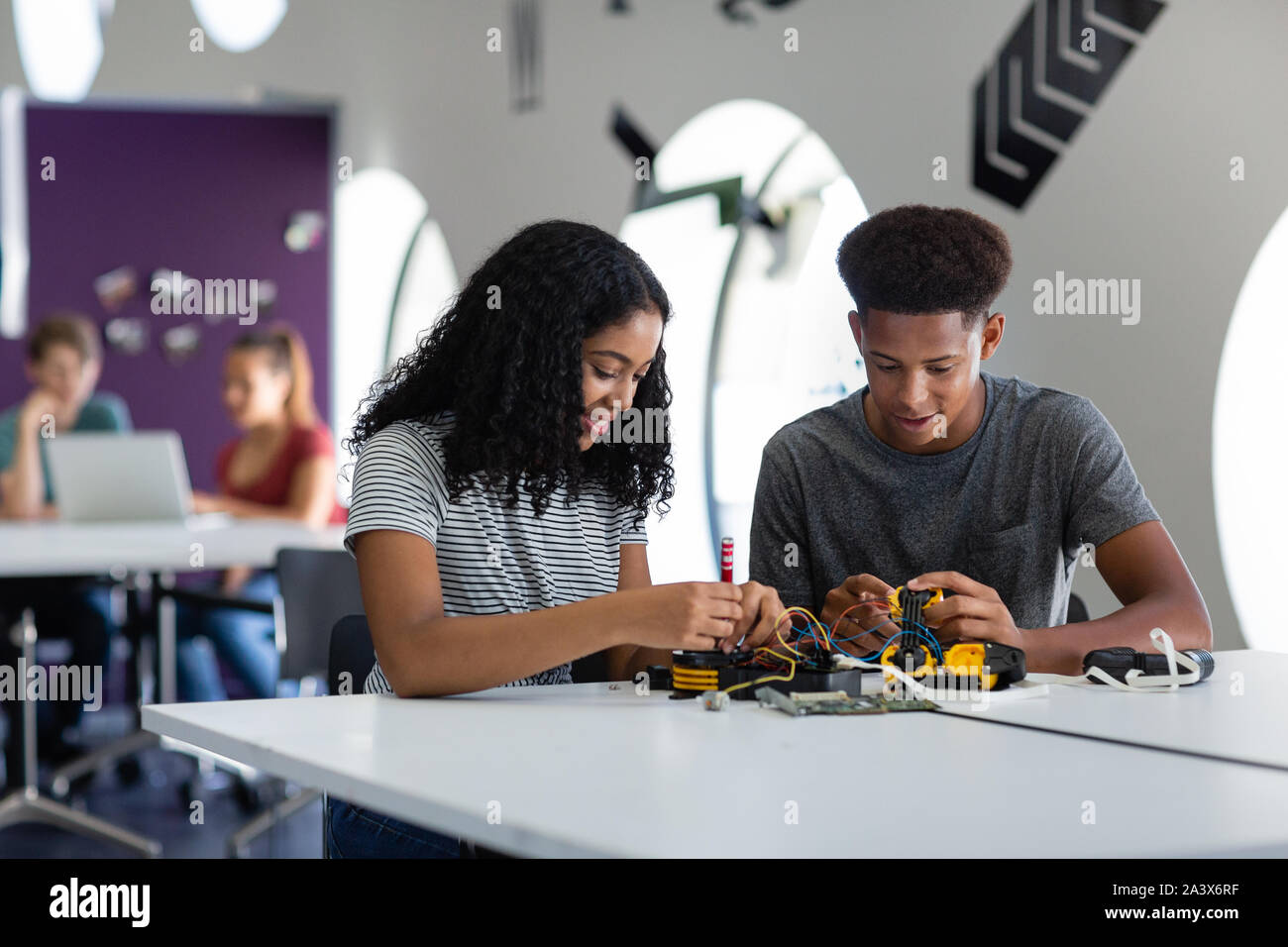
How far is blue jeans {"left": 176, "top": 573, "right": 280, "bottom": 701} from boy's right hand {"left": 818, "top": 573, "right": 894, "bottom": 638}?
3122 millimetres

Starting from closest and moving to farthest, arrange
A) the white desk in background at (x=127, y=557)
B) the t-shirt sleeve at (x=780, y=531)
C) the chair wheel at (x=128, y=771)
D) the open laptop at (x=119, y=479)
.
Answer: the t-shirt sleeve at (x=780, y=531) < the white desk in background at (x=127, y=557) < the open laptop at (x=119, y=479) < the chair wheel at (x=128, y=771)

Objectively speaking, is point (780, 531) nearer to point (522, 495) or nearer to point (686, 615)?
point (522, 495)

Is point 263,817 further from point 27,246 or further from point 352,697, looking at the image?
point 27,246

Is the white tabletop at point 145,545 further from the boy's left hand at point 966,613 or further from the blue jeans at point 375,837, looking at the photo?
the boy's left hand at point 966,613

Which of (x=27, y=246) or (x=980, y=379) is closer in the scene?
(x=980, y=379)

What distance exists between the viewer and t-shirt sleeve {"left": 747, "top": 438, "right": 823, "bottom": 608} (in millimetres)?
2070

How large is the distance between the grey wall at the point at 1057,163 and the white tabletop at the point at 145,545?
1874mm

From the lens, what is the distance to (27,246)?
6.43m

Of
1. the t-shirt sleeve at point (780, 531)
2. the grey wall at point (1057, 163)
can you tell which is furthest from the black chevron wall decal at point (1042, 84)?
the t-shirt sleeve at point (780, 531)

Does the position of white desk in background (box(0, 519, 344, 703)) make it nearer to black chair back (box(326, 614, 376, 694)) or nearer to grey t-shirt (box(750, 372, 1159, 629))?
black chair back (box(326, 614, 376, 694))

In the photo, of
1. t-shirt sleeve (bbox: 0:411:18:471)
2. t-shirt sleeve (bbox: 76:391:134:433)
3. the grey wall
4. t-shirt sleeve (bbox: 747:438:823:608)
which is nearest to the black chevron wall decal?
the grey wall

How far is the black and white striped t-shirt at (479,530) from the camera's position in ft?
5.18
